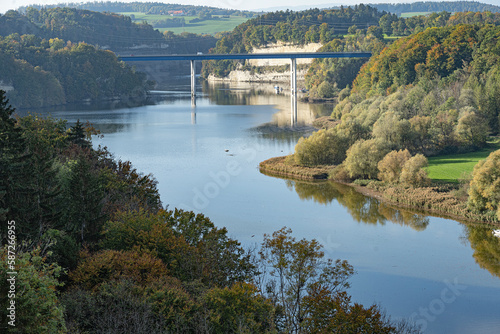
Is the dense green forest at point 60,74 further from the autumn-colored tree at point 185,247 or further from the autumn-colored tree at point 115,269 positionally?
the autumn-colored tree at point 115,269

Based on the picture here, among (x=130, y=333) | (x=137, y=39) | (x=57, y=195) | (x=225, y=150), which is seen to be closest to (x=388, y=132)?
(x=225, y=150)

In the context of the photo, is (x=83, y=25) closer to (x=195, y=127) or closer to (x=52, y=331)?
(x=195, y=127)

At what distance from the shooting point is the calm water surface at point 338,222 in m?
24.0

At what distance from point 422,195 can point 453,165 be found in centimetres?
916

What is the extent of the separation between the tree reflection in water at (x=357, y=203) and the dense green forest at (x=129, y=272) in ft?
40.5

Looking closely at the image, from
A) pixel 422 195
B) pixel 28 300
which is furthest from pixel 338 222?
pixel 28 300

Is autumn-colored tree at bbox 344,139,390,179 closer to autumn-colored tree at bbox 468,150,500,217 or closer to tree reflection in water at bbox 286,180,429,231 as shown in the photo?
tree reflection in water at bbox 286,180,429,231

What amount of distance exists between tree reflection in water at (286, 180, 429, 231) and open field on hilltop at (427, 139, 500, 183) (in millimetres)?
5796

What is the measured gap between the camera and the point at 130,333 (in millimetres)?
15664

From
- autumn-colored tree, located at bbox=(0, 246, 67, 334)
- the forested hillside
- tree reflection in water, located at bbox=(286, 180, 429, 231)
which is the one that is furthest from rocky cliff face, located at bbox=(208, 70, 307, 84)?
autumn-colored tree, located at bbox=(0, 246, 67, 334)

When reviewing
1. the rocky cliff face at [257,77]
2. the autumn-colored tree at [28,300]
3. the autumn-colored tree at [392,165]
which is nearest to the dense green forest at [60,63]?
the rocky cliff face at [257,77]

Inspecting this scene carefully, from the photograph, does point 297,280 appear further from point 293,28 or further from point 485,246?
point 293,28

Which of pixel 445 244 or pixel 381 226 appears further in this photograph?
pixel 381 226

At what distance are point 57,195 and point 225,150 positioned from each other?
106 feet
